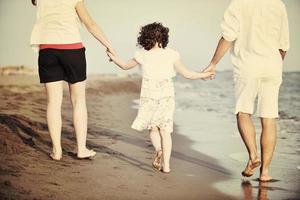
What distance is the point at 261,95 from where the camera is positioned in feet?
8.38

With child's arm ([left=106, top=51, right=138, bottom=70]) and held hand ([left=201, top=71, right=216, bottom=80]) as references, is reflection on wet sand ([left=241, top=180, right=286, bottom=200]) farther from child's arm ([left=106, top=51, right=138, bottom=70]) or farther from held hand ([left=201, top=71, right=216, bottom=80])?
child's arm ([left=106, top=51, right=138, bottom=70])

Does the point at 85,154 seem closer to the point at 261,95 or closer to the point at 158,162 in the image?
the point at 158,162

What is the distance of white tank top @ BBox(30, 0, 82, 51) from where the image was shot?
104 inches

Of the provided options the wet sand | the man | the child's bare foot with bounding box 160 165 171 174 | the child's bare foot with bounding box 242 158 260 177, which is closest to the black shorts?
the wet sand

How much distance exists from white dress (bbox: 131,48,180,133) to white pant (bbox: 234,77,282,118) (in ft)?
1.26

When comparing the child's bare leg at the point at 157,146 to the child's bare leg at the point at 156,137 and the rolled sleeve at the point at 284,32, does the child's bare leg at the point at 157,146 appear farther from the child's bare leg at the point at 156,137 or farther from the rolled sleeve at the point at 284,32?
the rolled sleeve at the point at 284,32

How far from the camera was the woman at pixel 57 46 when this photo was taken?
8.70ft

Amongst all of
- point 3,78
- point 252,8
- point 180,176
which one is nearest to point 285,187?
point 180,176

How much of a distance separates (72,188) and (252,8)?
1.29 metres

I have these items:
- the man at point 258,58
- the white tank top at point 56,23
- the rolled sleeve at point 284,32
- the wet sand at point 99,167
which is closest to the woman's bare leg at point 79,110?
the wet sand at point 99,167

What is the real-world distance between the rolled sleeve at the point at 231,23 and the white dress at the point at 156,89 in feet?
1.01

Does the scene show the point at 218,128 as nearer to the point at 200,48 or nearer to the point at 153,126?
the point at 200,48

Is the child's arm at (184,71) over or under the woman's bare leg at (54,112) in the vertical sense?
over

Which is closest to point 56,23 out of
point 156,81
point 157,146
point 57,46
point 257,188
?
point 57,46
